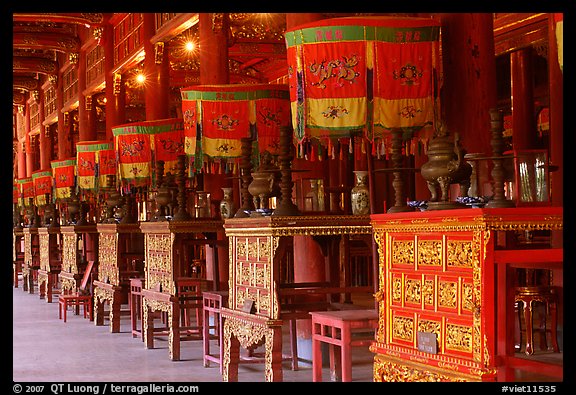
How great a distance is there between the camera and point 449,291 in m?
3.71

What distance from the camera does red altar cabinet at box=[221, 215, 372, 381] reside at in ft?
17.6

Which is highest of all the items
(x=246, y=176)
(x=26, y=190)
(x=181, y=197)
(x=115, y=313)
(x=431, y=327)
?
(x=26, y=190)

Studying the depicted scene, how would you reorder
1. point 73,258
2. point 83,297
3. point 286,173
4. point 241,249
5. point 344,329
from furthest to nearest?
point 73,258 < point 83,297 < point 241,249 < point 286,173 < point 344,329

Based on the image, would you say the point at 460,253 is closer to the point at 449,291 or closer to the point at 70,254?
the point at 449,291

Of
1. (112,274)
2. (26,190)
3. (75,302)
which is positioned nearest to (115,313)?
(112,274)

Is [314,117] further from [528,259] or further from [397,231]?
[528,259]

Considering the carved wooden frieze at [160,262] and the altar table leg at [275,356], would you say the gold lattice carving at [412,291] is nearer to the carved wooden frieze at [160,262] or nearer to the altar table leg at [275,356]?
the altar table leg at [275,356]

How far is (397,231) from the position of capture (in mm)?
4059

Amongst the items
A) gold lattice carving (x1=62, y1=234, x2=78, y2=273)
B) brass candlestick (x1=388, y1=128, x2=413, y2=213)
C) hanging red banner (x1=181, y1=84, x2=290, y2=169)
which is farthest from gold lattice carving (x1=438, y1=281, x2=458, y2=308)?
gold lattice carving (x1=62, y1=234, x2=78, y2=273)

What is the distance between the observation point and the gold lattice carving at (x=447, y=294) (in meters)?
3.67

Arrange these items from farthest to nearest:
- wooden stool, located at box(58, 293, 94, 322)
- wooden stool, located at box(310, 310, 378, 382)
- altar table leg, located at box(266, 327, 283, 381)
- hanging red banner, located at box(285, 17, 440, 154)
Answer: wooden stool, located at box(58, 293, 94, 322)
altar table leg, located at box(266, 327, 283, 381)
hanging red banner, located at box(285, 17, 440, 154)
wooden stool, located at box(310, 310, 378, 382)

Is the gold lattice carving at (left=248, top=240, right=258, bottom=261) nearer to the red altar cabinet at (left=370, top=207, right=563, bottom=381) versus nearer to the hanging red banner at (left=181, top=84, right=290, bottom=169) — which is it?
the red altar cabinet at (left=370, top=207, right=563, bottom=381)

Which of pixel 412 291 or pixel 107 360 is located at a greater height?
pixel 412 291

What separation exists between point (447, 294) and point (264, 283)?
191 cm
